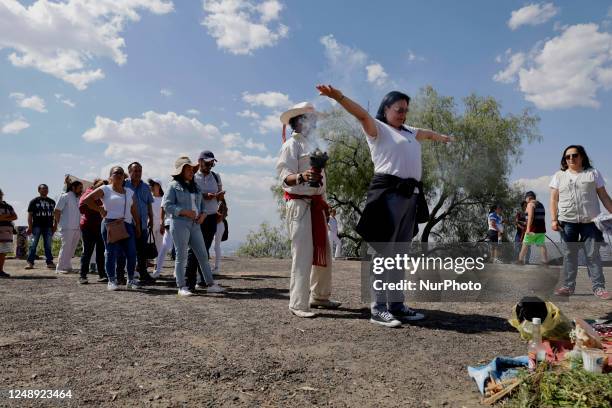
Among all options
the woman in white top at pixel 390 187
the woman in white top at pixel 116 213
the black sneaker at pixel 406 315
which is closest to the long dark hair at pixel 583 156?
the woman in white top at pixel 390 187

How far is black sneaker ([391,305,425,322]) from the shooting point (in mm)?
4805

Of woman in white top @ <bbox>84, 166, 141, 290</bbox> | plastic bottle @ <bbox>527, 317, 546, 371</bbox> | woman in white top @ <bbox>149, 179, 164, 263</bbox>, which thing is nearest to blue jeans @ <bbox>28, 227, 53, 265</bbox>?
woman in white top @ <bbox>149, 179, 164, 263</bbox>

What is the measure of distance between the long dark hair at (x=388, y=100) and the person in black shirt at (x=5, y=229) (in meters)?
7.77

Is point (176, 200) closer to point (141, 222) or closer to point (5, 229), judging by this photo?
point (141, 222)

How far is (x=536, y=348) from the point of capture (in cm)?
309

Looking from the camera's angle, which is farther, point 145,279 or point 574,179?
point 145,279

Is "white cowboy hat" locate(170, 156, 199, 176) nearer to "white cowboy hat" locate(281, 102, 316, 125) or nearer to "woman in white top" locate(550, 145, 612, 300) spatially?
"white cowboy hat" locate(281, 102, 316, 125)

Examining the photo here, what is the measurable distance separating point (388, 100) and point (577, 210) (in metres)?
3.22

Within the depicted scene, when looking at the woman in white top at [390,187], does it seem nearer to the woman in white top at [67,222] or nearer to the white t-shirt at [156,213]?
the white t-shirt at [156,213]

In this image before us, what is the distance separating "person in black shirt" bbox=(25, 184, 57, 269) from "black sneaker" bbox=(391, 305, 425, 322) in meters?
8.92

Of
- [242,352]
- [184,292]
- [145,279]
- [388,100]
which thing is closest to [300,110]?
[388,100]

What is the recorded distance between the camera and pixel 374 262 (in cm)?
464

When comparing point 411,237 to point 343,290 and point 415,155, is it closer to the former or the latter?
point 415,155

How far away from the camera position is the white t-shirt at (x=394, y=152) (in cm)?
450
